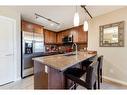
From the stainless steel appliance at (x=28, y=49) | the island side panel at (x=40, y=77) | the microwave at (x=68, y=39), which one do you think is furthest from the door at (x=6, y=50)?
the microwave at (x=68, y=39)

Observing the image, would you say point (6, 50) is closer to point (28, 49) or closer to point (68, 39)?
point (28, 49)

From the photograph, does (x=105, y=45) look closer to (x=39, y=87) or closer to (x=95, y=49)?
(x=95, y=49)

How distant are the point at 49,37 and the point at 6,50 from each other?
3.21 meters

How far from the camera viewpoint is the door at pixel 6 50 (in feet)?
10.1

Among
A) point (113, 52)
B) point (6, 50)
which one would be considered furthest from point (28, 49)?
point (113, 52)

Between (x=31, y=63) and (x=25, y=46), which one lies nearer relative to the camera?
(x=25, y=46)

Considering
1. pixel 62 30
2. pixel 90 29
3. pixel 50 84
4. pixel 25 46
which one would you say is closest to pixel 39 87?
pixel 50 84

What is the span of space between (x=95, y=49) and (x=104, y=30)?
79cm

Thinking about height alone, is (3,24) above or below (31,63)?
above

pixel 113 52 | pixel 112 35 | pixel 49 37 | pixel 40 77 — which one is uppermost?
pixel 49 37

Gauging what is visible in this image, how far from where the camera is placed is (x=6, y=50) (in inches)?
126

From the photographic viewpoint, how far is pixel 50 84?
6.04ft

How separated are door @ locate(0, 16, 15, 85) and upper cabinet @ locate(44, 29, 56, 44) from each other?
2638 mm

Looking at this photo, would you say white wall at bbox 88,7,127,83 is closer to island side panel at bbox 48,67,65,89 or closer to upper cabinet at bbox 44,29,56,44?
island side panel at bbox 48,67,65,89
